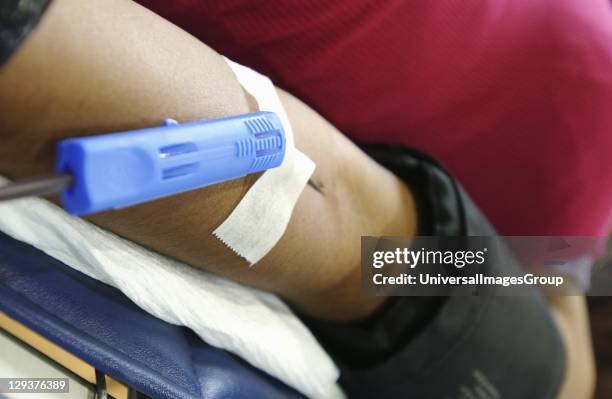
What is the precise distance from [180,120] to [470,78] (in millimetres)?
431

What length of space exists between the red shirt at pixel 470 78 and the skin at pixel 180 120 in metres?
0.08

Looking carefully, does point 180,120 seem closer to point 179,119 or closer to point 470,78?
point 179,119

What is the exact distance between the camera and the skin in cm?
35

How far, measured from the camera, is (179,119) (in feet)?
1.37

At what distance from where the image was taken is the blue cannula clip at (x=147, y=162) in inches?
12.1

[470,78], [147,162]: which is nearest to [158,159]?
[147,162]

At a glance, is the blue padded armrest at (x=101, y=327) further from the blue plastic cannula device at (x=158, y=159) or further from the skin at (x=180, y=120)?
the blue plastic cannula device at (x=158, y=159)

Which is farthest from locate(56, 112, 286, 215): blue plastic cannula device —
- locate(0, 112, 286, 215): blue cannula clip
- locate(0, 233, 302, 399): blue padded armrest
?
locate(0, 233, 302, 399): blue padded armrest

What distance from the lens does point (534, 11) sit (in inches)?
28.4

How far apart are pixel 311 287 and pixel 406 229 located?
0.15 m

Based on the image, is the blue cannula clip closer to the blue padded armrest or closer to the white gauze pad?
the white gauze pad

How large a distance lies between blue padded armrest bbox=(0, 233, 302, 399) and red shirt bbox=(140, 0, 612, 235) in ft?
0.89

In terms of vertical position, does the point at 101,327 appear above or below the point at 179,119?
below

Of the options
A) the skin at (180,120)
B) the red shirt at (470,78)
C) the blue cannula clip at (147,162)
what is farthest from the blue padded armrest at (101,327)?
the red shirt at (470,78)
